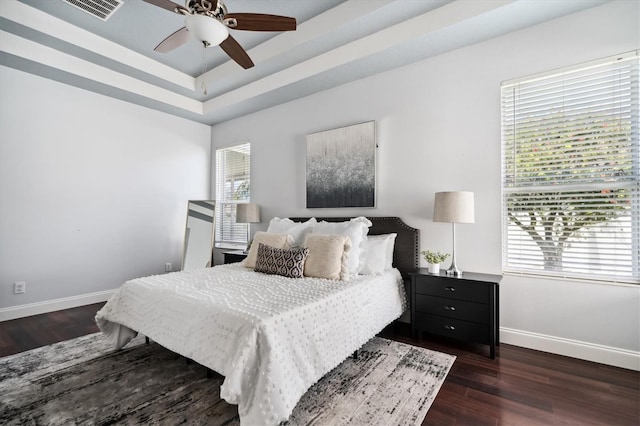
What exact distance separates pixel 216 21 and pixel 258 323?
193 cm

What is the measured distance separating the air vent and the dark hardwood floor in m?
3.08

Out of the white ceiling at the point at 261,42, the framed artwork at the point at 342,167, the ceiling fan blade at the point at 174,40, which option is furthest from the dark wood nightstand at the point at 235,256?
the ceiling fan blade at the point at 174,40

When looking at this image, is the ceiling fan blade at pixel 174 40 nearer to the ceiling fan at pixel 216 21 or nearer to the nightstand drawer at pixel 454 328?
the ceiling fan at pixel 216 21

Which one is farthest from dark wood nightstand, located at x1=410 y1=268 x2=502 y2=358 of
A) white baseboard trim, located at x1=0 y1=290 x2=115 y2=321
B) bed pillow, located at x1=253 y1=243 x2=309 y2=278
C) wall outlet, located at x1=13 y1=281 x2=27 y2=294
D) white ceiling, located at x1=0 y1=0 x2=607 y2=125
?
wall outlet, located at x1=13 y1=281 x2=27 y2=294

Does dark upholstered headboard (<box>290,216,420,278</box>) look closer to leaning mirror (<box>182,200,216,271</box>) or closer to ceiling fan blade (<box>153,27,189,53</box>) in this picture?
ceiling fan blade (<box>153,27,189,53</box>)

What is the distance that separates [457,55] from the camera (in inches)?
118

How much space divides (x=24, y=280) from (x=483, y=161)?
5224 mm

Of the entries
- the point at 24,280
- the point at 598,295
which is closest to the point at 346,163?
the point at 598,295

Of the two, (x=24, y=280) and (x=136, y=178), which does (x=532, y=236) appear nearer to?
(x=136, y=178)

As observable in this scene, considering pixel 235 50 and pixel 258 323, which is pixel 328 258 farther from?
pixel 235 50

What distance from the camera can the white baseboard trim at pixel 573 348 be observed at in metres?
2.27

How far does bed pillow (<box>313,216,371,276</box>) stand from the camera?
283 centimetres

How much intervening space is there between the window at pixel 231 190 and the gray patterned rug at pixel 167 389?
258cm

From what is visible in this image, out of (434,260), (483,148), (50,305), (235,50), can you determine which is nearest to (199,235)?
(50,305)
